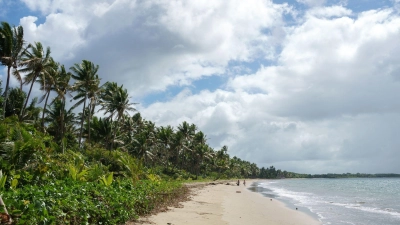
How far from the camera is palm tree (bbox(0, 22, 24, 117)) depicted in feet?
73.2

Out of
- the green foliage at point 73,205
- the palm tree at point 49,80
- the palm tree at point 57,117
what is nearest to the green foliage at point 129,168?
the green foliage at point 73,205

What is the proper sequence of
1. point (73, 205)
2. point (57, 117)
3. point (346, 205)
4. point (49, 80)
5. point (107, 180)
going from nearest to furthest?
1. point (73, 205)
2. point (107, 180)
3. point (346, 205)
4. point (49, 80)
5. point (57, 117)

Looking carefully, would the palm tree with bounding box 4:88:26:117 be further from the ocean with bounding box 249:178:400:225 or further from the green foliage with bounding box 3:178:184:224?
the ocean with bounding box 249:178:400:225

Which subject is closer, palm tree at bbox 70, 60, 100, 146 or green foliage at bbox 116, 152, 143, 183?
green foliage at bbox 116, 152, 143, 183

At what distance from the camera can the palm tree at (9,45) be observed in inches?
878

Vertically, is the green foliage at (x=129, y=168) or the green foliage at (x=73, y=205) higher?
the green foliage at (x=129, y=168)

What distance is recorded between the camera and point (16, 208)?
4.89 m

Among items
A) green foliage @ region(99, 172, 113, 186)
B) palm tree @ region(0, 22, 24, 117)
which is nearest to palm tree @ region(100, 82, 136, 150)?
palm tree @ region(0, 22, 24, 117)

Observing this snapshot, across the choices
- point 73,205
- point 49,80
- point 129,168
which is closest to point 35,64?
point 49,80

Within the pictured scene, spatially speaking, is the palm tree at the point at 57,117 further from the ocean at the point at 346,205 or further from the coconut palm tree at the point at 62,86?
the ocean at the point at 346,205

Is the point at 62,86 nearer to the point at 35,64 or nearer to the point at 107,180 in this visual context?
the point at 35,64

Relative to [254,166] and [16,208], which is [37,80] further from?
[254,166]

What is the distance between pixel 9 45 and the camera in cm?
2241

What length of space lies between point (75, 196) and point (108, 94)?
3137 centimetres
